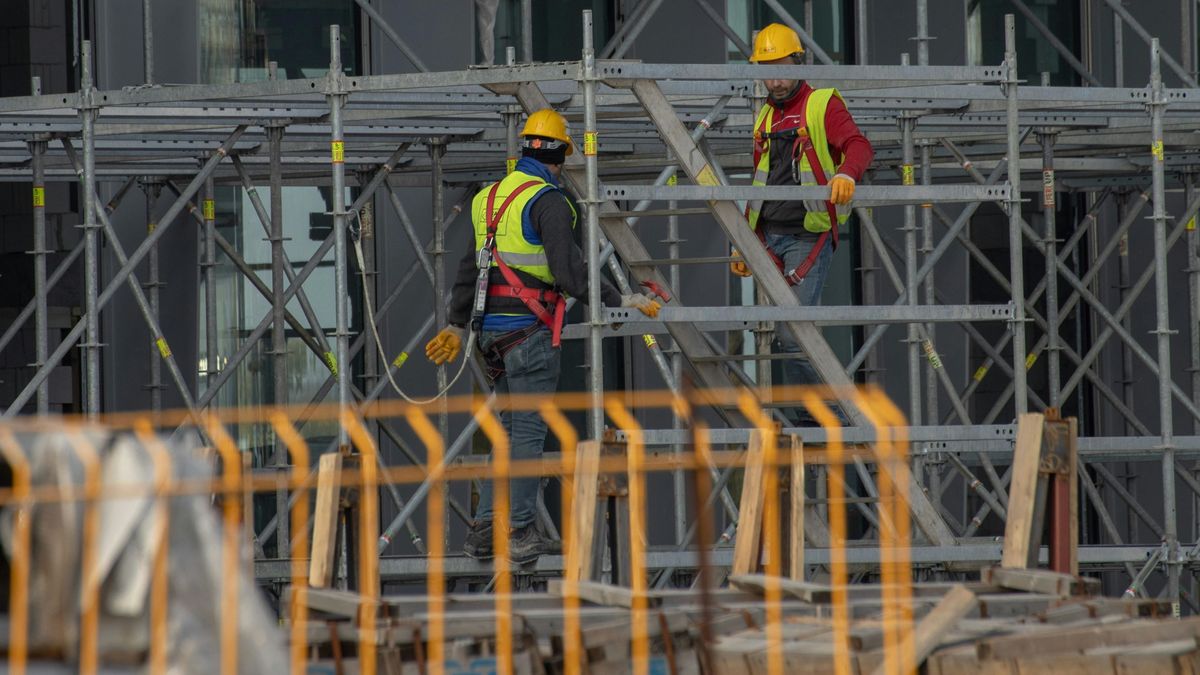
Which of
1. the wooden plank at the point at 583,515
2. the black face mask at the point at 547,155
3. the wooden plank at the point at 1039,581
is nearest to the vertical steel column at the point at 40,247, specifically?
the black face mask at the point at 547,155

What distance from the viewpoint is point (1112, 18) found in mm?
17500

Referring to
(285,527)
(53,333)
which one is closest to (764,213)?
(285,527)

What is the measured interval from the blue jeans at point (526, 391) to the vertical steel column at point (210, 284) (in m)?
4.18

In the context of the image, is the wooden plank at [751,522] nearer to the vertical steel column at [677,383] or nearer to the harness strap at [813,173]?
the harness strap at [813,173]

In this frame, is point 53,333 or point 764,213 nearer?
point 764,213

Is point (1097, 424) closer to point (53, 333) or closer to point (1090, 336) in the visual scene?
point (1090, 336)

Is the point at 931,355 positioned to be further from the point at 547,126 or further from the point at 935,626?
the point at 935,626

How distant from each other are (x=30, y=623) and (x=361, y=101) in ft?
23.8

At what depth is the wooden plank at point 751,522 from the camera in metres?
8.27

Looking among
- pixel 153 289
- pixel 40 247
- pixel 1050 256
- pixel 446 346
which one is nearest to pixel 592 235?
pixel 446 346

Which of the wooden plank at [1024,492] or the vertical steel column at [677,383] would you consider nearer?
the wooden plank at [1024,492]

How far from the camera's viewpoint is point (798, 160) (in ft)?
37.3

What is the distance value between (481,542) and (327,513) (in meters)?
3.16

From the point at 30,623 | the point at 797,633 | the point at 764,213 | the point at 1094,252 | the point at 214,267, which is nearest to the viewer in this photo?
the point at 30,623
